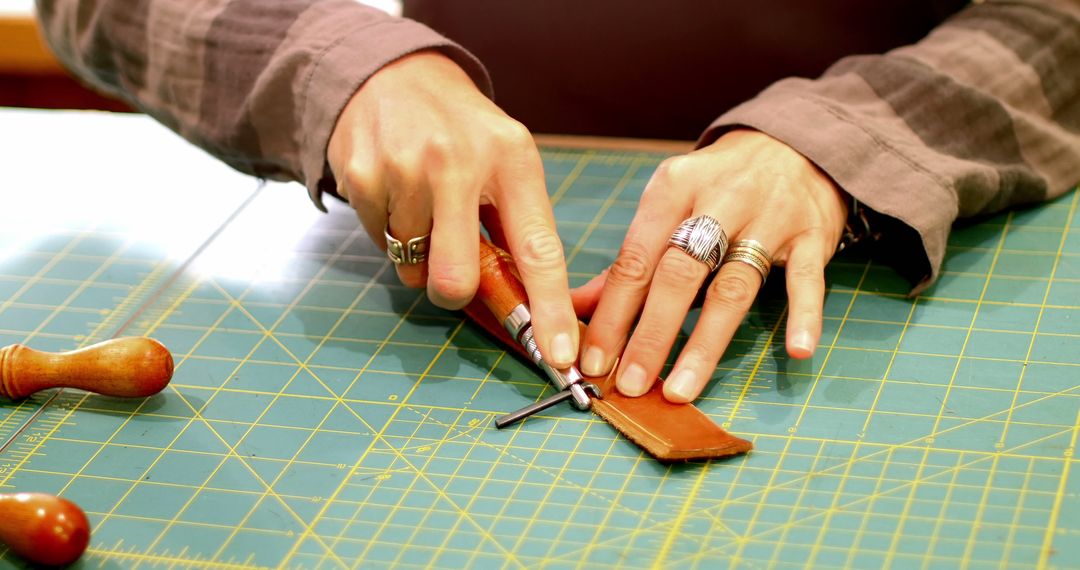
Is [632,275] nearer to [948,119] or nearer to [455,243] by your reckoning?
[455,243]

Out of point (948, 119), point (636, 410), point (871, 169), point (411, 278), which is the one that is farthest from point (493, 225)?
point (948, 119)

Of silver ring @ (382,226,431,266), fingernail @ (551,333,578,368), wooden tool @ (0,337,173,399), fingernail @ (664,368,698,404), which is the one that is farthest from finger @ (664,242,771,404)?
wooden tool @ (0,337,173,399)

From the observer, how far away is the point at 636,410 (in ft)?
3.63

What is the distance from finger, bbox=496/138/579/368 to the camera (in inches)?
45.4

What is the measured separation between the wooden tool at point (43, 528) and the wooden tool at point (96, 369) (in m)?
0.22

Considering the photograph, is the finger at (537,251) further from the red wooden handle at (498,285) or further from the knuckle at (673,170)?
the knuckle at (673,170)

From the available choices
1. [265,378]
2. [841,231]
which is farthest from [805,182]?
[265,378]

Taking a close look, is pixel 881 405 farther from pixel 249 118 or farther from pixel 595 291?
pixel 249 118

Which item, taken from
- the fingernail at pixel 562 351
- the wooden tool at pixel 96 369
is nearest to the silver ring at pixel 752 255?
the fingernail at pixel 562 351

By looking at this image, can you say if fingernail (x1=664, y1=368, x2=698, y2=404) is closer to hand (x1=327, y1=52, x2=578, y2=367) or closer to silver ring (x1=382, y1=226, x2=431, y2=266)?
hand (x1=327, y1=52, x2=578, y2=367)

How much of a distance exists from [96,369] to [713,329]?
0.67 metres

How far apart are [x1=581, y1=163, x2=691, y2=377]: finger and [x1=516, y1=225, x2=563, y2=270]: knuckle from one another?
0.26 ft

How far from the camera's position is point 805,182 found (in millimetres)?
1286

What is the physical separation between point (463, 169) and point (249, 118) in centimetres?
42
